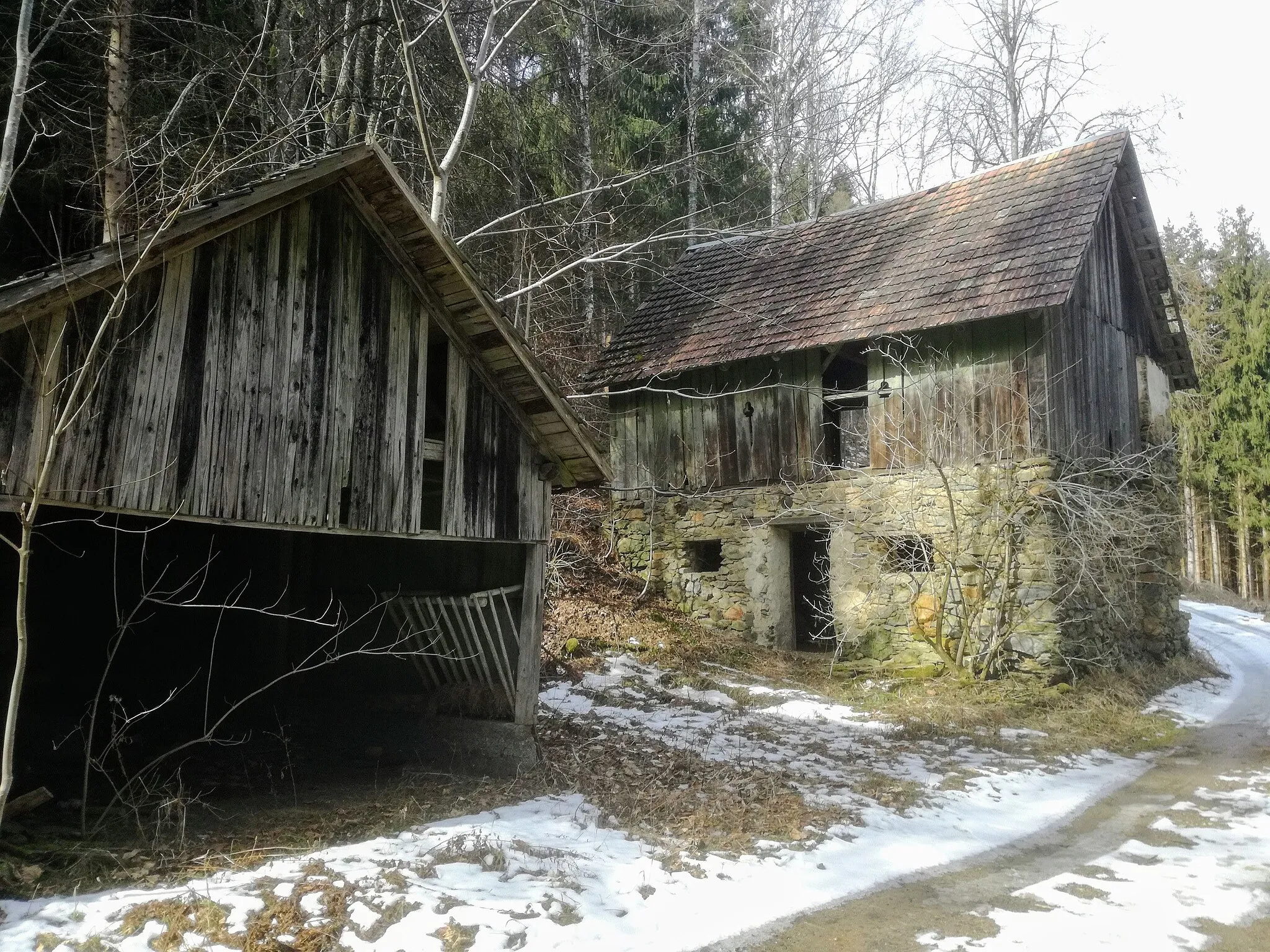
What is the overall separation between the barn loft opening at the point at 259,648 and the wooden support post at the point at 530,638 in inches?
8.5

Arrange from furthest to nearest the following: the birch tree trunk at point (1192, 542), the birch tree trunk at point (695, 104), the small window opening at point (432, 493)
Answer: the birch tree trunk at point (1192, 542) → the birch tree trunk at point (695, 104) → the small window opening at point (432, 493)

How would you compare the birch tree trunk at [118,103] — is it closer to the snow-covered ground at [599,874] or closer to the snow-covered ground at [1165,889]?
the snow-covered ground at [599,874]

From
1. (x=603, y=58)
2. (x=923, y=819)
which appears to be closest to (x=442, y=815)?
(x=923, y=819)

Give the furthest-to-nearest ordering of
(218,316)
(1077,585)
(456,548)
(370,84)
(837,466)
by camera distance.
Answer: (837,466)
(370,84)
(1077,585)
(456,548)
(218,316)

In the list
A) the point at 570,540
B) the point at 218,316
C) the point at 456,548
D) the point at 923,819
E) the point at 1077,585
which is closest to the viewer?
the point at 218,316

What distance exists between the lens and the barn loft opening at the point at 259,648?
8.17m

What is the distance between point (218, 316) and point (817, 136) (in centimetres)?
2257

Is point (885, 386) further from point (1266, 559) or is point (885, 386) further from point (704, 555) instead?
point (1266, 559)

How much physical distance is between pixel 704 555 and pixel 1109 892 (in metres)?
10.8

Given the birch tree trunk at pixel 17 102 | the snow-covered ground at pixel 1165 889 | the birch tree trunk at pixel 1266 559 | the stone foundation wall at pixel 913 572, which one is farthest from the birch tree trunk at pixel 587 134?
the birch tree trunk at pixel 1266 559

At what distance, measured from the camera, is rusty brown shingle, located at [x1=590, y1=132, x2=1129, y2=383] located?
12.7 metres

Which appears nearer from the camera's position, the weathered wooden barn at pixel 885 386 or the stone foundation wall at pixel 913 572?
the stone foundation wall at pixel 913 572

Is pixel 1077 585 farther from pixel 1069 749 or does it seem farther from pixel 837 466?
pixel 837 466

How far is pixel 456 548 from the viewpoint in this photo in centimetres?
909
